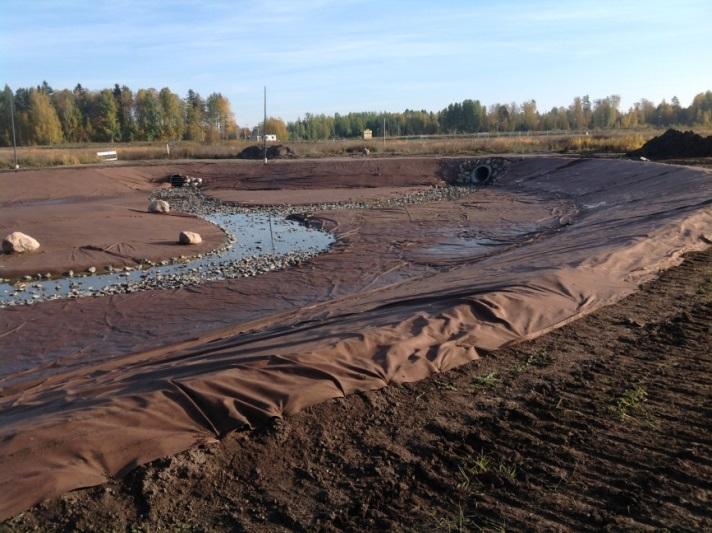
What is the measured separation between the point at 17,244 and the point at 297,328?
36.3 ft

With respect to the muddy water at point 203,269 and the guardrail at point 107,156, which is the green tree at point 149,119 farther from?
the muddy water at point 203,269

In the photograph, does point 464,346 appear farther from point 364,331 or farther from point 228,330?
point 228,330

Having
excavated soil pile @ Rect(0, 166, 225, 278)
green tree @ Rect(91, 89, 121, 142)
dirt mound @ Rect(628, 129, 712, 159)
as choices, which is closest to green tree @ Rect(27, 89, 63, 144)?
green tree @ Rect(91, 89, 121, 142)

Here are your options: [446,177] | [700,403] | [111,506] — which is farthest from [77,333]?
[446,177]

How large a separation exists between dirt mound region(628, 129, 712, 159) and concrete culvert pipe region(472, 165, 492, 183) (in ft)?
24.8

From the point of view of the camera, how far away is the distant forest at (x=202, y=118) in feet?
274

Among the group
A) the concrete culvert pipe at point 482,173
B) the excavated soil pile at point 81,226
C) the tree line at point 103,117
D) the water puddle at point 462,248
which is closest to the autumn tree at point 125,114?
the tree line at point 103,117

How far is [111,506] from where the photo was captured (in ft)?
12.5

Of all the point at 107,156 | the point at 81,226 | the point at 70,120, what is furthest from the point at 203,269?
the point at 70,120

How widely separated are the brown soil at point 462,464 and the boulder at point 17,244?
42.7 ft

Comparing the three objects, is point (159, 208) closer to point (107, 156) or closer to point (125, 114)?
point (107, 156)

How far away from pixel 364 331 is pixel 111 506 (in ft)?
9.47

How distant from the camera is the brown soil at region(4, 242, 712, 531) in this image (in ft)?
12.1

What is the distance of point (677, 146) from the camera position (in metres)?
30.1
